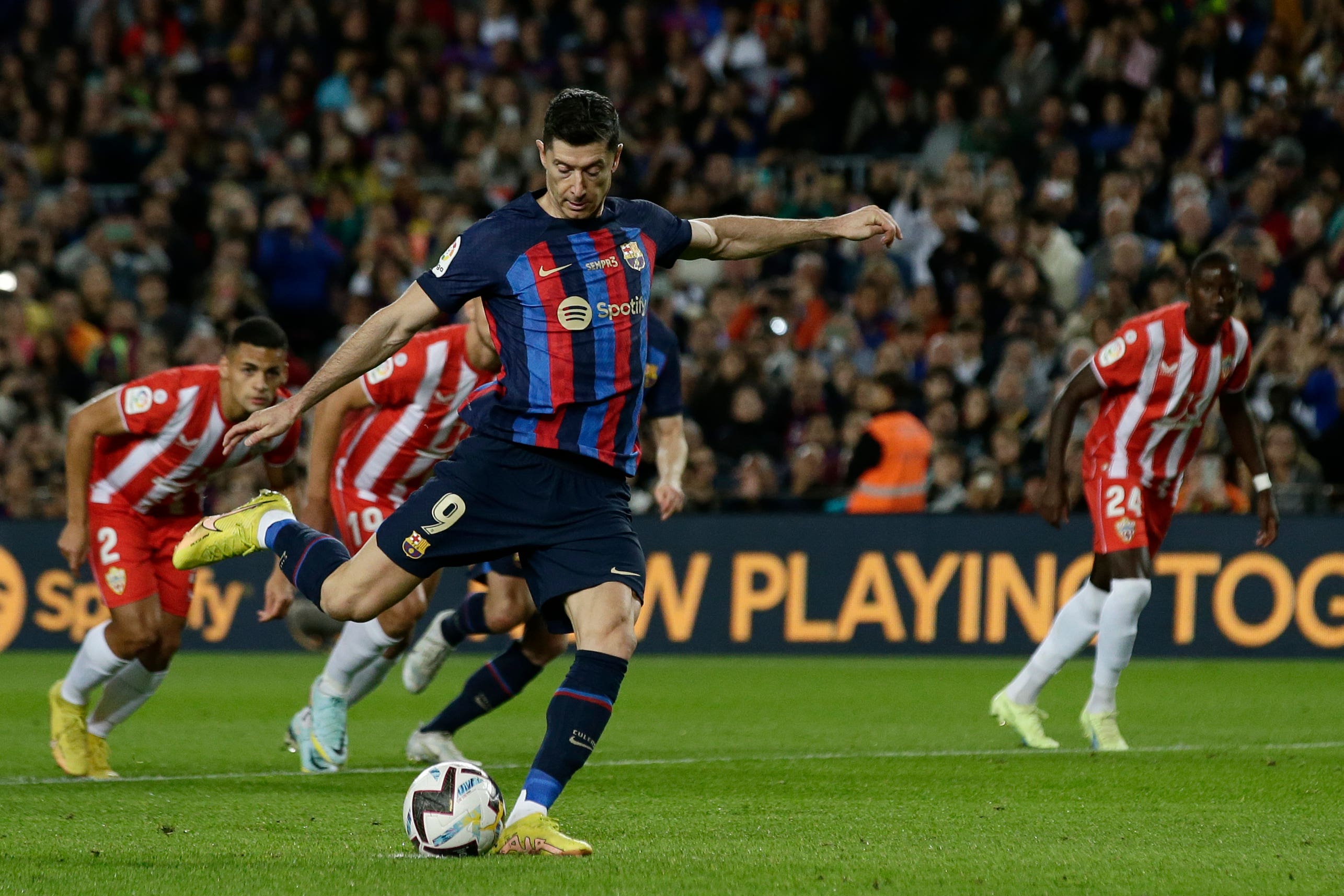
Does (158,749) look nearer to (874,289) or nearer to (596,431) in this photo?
(596,431)

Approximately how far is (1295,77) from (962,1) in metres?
3.53

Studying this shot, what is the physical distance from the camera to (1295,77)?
16.9 meters

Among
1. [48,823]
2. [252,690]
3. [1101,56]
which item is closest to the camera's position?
[48,823]

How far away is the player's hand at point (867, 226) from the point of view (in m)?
6.18

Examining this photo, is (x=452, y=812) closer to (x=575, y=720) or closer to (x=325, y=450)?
(x=575, y=720)

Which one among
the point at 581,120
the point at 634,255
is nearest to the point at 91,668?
the point at 634,255

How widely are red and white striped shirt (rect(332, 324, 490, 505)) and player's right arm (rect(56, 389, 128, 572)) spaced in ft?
3.50

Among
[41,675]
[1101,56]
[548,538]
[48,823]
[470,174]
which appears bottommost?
[41,675]

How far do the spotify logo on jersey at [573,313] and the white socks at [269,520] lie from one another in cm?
156

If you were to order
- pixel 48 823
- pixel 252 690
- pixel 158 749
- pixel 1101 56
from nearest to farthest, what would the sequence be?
pixel 48 823, pixel 158 749, pixel 252 690, pixel 1101 56

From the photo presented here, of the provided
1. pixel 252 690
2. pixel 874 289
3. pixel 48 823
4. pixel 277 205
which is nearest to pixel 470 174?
pixel 277 205

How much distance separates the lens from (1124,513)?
9.05 m

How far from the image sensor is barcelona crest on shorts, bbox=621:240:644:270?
6.04 metres

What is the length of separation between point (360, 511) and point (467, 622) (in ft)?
2.54
